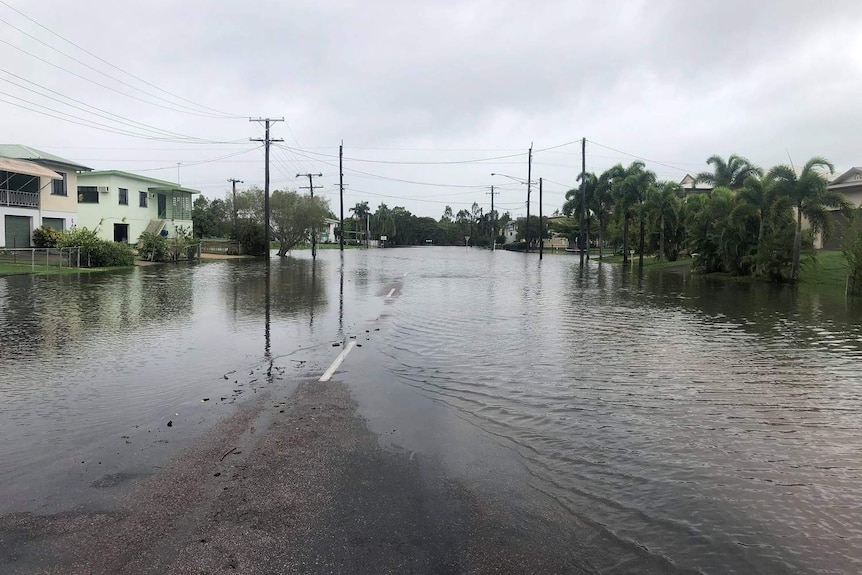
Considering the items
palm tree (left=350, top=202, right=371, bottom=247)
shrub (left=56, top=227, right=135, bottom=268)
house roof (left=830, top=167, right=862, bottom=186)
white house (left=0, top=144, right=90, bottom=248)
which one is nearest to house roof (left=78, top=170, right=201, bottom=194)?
white house (left=0, top=144, right=90, bottom=248)

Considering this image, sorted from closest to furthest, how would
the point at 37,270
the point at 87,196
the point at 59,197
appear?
the point at 37,270, the point at 59,197, the point at 87,196

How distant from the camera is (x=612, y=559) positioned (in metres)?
3.87

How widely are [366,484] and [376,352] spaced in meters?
5.72

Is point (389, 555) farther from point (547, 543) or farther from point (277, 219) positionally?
point (277, 219)

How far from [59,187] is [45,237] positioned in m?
6.35

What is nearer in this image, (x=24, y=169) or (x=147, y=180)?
(x=24, y=169)

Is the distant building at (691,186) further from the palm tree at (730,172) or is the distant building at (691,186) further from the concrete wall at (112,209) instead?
the concrete wall at (112,209)

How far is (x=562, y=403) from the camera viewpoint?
7.42 meters

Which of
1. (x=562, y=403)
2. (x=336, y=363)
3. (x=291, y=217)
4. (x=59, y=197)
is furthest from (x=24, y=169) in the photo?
(x=562, y=403)

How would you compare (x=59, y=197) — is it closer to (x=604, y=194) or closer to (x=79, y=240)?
(x=79, y=240)

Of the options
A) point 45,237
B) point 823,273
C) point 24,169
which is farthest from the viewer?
point 45,237

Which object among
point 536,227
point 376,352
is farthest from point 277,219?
point 536,227

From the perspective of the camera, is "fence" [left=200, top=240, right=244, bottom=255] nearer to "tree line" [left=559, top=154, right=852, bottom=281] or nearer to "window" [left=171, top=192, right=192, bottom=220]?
"window" [left=171, top=192, right=192, bottom=220]

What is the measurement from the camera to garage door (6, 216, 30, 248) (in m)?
38.7
